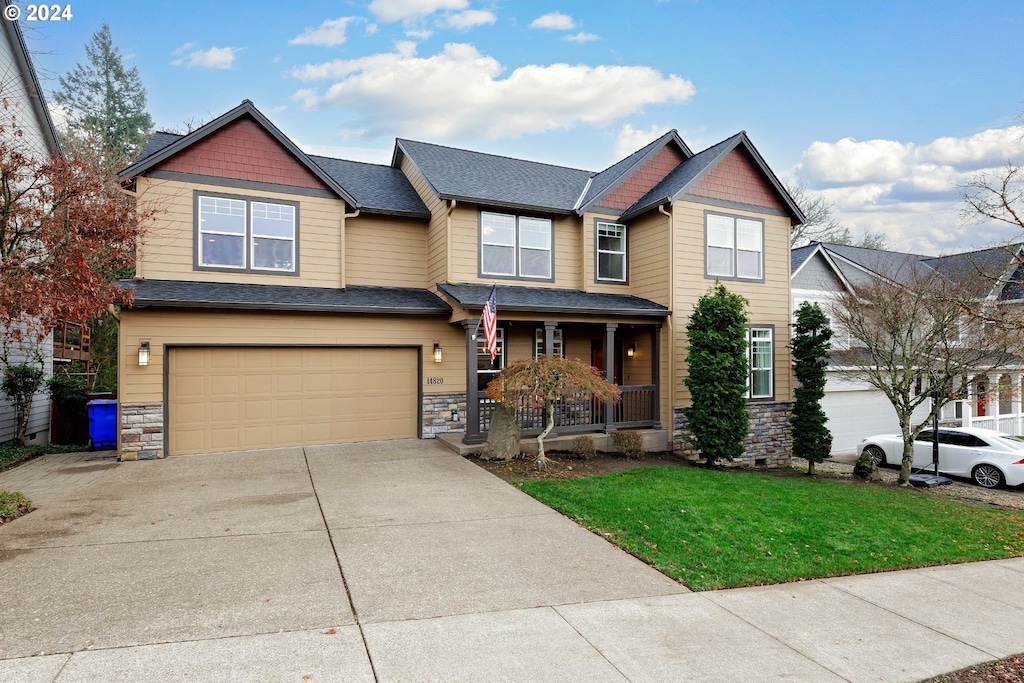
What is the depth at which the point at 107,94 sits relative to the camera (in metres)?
25.8

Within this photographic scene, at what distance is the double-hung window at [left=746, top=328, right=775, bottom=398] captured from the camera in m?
13.5

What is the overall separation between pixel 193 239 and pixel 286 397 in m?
3.60

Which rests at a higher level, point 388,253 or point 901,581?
point 388,253

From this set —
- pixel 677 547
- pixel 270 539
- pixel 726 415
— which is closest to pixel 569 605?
pixel 677 547

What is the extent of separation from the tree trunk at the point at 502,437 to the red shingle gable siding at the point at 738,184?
23.3 feet

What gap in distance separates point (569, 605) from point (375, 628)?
1.55m

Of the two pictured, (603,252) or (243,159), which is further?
(603,252)

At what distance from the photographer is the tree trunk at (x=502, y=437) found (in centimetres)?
1011

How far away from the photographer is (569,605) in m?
4.42

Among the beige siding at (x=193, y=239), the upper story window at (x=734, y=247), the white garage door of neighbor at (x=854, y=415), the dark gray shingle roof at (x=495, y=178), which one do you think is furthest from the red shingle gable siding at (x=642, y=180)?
the white garage door of neighbor at (x=854, y=415)

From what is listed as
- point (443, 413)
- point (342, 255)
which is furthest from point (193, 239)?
point (443, 413)

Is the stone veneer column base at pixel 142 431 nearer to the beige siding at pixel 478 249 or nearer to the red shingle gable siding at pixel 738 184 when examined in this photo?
the beige siding at pixel 478 249

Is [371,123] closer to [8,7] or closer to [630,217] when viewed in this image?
[630,217]

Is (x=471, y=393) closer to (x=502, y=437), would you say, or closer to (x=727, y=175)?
(x=502, y=437)
